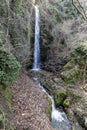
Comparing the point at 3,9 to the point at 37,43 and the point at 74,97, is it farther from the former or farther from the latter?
the point at 74,97

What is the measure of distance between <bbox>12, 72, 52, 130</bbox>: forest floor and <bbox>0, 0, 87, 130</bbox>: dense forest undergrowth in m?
0.05

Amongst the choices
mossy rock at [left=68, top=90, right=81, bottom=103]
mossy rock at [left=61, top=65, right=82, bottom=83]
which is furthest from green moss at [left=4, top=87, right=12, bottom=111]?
mossy rock at [left=61, top=65, right=82, bottom=83]

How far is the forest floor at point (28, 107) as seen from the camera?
846cm

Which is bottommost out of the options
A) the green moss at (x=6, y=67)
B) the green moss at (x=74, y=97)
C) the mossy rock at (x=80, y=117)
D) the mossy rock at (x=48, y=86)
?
the mossy rock at (x=80, y=117)

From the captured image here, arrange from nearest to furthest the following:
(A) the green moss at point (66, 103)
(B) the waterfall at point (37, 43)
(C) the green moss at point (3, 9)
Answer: (A) the green moss at point (66, 103)
(C) the green moss at point (3, 9)
(B) the waterfall at point (37, 43)

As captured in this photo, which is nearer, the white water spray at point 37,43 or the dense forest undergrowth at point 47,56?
the dense forest undergrowth at point 47,56

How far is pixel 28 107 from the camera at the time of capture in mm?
9680

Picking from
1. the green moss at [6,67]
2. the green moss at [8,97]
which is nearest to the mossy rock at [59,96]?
the green moss at [8,97]

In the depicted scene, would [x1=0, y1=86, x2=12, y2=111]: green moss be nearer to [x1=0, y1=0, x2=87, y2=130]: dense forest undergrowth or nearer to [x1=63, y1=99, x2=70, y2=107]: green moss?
[x1=0, y1=0, x2=87, y2=130]: dense forest undergrowth

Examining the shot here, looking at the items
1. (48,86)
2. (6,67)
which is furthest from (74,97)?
(6,67)

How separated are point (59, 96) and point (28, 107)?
3233 millimetres

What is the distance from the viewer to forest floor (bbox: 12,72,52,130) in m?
8.46

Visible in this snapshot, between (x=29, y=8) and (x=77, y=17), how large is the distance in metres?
6.02

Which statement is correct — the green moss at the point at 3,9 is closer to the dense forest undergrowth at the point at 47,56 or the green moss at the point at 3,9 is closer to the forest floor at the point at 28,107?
the dense forest undergrowth at the point at 47,56
